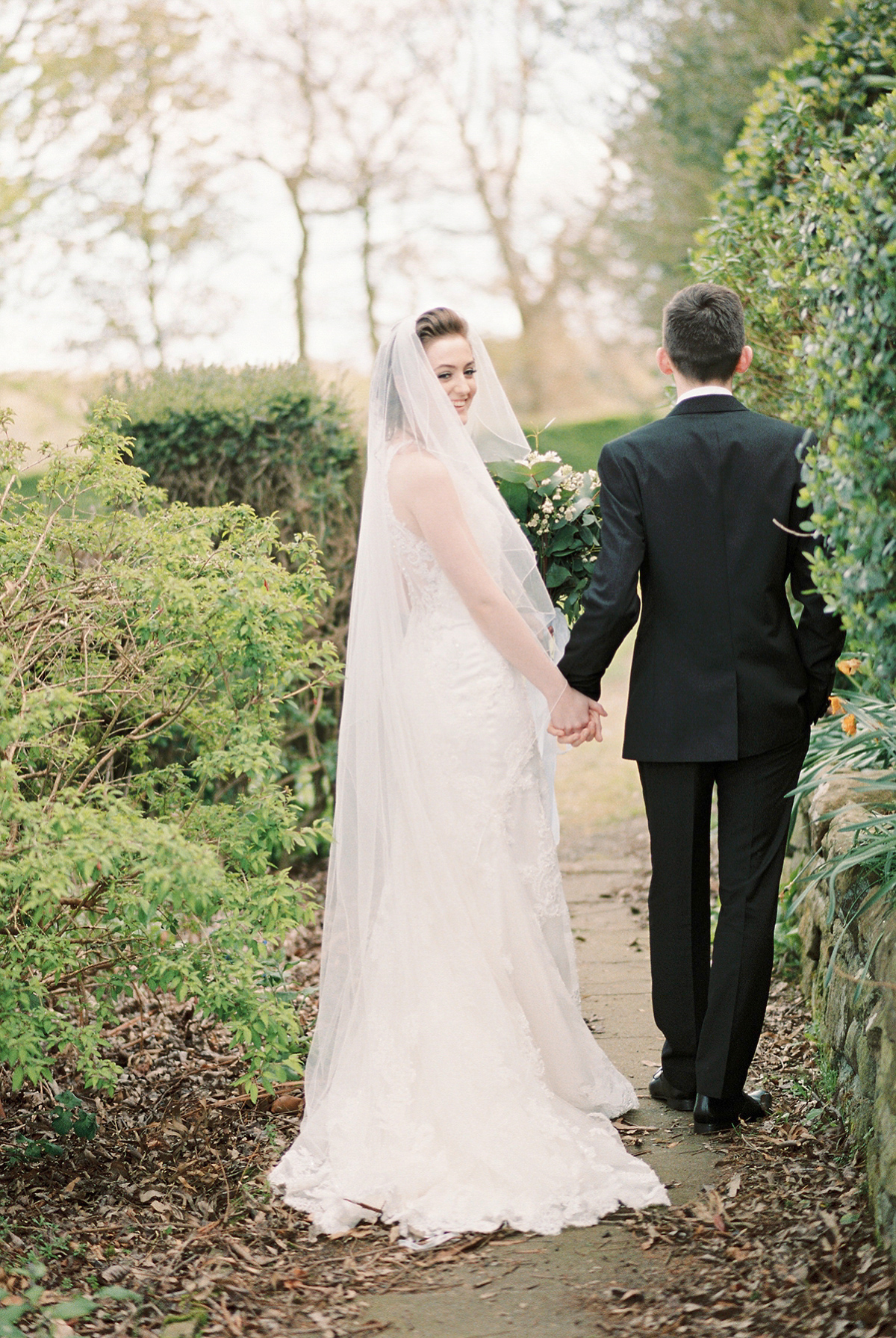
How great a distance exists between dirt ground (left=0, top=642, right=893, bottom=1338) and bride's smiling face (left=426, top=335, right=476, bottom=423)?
1.92m

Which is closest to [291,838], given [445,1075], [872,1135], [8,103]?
[445,1075]

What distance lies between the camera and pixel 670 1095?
368 cm

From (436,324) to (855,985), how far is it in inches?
88.6

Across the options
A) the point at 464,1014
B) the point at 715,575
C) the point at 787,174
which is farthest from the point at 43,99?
the point at 464,1014

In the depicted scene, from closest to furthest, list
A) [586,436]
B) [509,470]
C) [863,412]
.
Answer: [863,412] < [509,470] < [586,436]

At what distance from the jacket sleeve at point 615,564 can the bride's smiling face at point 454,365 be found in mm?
513

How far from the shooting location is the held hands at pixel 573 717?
3564mm

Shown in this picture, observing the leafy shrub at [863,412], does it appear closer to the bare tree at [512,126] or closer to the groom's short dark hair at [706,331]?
the groom's short dark hair at [706,331]

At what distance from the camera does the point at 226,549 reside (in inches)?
140

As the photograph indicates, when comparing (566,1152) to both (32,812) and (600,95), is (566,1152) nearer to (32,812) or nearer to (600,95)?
(32,812)

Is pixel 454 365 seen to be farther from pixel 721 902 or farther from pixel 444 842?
pixel 721 902

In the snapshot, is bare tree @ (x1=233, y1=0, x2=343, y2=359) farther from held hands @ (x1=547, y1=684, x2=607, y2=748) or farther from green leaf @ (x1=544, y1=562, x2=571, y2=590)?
held hands @ (x1=547, y1=684, x2=607, y2=748)

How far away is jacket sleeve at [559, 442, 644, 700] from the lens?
3.40m

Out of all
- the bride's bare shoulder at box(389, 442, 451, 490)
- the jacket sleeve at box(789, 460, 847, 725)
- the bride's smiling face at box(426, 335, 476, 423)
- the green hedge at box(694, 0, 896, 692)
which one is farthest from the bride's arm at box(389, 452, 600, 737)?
the green hedge at box(694, 0, 896, 692)
